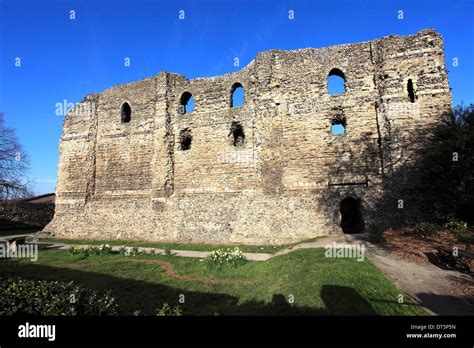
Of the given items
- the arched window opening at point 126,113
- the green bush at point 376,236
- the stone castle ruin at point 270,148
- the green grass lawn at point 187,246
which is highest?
the arched window opening at point 126,113

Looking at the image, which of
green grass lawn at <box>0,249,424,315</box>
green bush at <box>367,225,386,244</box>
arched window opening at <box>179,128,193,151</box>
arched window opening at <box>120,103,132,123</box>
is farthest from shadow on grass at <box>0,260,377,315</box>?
arched window opening at <box>120,103,132,123</box>

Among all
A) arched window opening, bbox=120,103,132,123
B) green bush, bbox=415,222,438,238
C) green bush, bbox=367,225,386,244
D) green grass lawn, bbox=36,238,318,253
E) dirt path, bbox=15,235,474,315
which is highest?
arched window opening, bbox=120,103,132,123

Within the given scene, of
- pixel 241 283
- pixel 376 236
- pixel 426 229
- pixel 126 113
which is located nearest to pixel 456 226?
pixel 426 229

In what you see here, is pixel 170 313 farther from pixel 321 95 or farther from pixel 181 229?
Result: pixel 321 95

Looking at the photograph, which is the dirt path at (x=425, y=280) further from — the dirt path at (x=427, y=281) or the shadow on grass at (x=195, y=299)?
the shadow on grass at (x=195, y=299)

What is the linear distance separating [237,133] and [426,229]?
10499 mm

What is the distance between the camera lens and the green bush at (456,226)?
34.5 feet

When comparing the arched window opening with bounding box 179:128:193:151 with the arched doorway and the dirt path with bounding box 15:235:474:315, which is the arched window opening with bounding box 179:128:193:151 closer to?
the dirt path with bounding box 15:235:474:315

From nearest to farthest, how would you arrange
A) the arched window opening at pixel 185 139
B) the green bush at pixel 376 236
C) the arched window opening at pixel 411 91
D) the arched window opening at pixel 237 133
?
the green bush at pixel 376 236 → the arched window opening at pixel 411 91 → the arched window opening at pixel 237 133 → the arched window opening at pixel 185 139

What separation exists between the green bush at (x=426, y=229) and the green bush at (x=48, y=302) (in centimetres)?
1095

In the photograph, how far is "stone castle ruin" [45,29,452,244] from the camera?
44.6 ft

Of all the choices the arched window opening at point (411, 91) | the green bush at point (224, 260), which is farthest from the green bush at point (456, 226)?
the green bush at point (224, 260)

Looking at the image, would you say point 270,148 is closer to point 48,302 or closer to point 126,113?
point 126,113

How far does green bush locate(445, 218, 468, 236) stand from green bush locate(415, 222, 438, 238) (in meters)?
0.44
